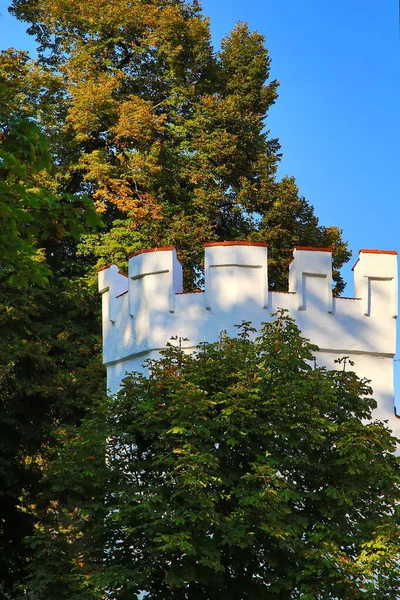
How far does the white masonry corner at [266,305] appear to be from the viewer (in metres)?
17.6

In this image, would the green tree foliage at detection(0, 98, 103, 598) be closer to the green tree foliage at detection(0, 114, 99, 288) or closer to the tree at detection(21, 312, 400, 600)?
the tree at detection(21, 312, 400, 600)

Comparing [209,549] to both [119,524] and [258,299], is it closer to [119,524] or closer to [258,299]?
[119,524]

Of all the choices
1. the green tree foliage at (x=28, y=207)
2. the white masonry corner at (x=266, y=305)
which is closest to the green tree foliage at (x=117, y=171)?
the white masonry corner at (x=266, y=305)

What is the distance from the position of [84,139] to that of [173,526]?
16804mm

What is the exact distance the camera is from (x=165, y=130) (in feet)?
96.8

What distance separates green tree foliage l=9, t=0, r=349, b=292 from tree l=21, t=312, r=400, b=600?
12.3 metres

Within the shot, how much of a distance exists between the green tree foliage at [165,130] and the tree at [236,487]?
1226 centimetres

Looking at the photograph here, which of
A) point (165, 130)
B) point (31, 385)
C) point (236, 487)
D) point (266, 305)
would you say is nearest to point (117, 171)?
point (165, 130)

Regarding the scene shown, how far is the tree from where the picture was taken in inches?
530

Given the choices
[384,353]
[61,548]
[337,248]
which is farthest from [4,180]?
[337,248]

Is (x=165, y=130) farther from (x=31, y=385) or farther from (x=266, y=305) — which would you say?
(x=266, y=305)

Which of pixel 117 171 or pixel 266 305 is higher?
pixel 117 171

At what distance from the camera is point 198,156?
2873 centimetres

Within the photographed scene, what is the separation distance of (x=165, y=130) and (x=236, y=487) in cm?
1706
